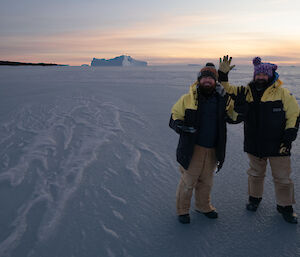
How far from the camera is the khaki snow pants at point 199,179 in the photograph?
2.76m

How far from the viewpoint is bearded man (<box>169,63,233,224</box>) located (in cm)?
260

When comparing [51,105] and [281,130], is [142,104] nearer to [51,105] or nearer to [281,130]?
[51,105]

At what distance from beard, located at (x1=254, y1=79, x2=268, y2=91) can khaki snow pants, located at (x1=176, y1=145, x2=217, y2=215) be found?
32.9 inches

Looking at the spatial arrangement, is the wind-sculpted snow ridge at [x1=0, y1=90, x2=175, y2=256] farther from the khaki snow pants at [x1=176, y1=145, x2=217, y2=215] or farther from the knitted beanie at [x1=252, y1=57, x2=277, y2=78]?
the knitted beanie at [x1=252, y1=57, x2=277, y2=78]

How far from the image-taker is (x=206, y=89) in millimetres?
2586

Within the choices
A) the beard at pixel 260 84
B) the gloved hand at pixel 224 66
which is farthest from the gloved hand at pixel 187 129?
the beard at pixel 260 84

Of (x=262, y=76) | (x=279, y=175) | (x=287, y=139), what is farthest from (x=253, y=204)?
(x=262, y=76)

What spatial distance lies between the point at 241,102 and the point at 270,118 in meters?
0.34

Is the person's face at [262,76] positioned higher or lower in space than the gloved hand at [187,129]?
higher

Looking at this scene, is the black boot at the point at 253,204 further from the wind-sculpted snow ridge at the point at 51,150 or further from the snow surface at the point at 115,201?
the wind-sculpted snow ridge at the point at 51,150

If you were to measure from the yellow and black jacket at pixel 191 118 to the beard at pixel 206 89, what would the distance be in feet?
0.17

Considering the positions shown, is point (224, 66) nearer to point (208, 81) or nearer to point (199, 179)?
point (208, 81)

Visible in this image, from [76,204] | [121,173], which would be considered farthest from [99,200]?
[121,173]

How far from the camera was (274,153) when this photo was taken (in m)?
2.81
